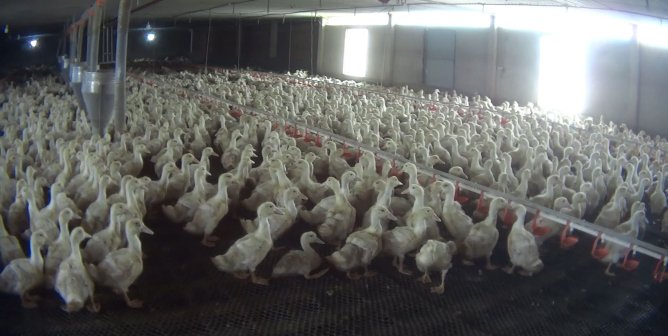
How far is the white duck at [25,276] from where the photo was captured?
3.90 meters

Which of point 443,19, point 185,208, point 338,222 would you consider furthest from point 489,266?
point 443,19

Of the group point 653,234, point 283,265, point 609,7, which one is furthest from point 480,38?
point 283,265

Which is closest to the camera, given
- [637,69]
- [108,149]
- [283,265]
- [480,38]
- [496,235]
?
[283,265]

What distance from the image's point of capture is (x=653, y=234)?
600 cm

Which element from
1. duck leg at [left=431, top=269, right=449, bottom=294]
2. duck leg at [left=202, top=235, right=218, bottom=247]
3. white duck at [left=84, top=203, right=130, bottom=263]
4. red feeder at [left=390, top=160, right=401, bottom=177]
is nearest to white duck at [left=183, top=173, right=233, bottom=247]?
duck leg at [left=202, top=235, right=218, bottom=247]

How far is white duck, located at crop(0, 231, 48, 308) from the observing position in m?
3.90

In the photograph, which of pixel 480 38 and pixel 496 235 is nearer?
pixel 496 235

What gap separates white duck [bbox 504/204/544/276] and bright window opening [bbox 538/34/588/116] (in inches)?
350

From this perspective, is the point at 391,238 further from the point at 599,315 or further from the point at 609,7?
the point at 609,7

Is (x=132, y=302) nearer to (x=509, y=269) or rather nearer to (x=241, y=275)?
(x=241, y=275)

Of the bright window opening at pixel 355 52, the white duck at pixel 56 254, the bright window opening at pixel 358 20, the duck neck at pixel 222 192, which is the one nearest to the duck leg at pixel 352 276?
the duck neck at pixel 222 192

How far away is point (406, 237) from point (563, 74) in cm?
1074

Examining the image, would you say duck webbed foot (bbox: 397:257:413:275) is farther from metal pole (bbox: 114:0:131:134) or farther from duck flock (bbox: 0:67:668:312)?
metal pole (bbox: 114:0:131:134)

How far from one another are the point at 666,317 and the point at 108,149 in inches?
245
